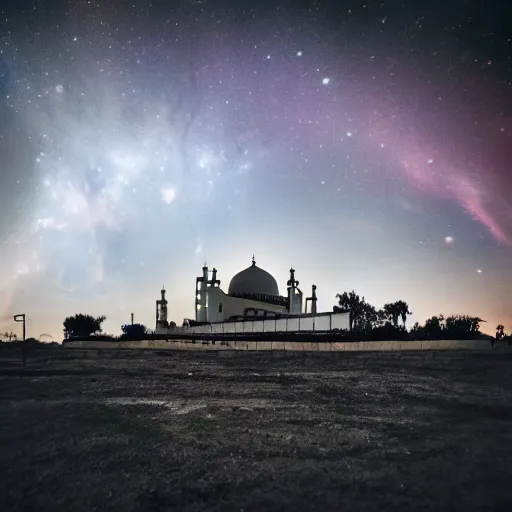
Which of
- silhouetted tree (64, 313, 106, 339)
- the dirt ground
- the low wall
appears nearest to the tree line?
silhouetted tree (64, 313, 106, 339)

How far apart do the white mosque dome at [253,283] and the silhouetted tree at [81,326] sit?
41300 millimetres

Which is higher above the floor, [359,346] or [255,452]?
[255,452]

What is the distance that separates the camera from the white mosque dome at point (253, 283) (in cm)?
9106

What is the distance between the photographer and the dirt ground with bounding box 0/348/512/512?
9.64ft

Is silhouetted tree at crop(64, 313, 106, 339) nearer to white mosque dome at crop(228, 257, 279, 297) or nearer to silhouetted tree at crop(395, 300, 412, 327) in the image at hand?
white mosque dome at crop(228, 257, 279, 297)

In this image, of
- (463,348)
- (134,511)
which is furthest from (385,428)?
(463,348)

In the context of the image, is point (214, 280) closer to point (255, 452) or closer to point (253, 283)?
point (253, 283)

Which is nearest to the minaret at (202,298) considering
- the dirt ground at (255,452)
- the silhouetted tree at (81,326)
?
the silhouetted tree at (81,326)

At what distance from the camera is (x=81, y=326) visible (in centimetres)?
11400

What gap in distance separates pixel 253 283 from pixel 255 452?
8767 cm

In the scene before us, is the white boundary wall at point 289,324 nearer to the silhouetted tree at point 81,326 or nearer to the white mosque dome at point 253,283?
the white mosque dome at point 253,283

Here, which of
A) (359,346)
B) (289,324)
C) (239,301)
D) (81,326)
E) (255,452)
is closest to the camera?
(255,452)

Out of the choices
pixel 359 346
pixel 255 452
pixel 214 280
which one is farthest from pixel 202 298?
pixel 255 452

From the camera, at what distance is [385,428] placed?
17.8 feet
